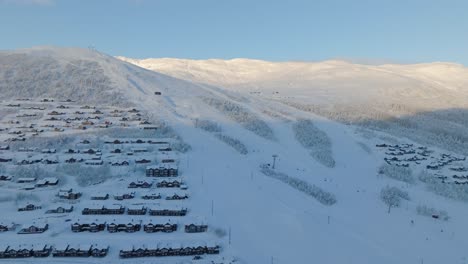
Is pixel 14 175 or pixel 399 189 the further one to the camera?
pixel 399 189

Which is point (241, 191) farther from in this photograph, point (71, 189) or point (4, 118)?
point (4, 118)

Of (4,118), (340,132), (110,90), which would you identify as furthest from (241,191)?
(110,90)

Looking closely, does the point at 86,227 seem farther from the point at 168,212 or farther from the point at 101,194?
the point at 168,212

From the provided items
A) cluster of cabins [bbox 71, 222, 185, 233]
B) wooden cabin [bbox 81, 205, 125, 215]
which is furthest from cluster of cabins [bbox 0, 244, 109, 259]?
wooden cabin [bbox 81, 205, 125, 215]

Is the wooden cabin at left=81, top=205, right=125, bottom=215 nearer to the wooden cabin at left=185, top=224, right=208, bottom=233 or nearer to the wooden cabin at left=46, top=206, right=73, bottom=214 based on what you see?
the wooden cabin at left=46, top=206, right=73, bottom=214

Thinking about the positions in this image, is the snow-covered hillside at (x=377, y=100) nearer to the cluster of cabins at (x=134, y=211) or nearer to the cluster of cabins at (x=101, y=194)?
the cluster of cabins at (x=101, y=194)
